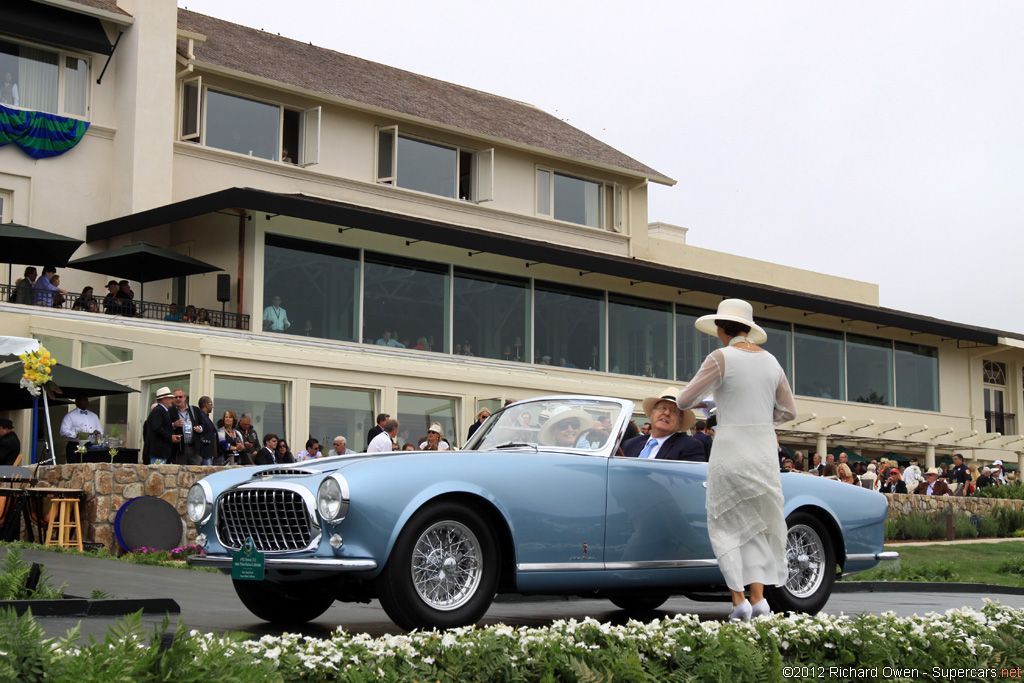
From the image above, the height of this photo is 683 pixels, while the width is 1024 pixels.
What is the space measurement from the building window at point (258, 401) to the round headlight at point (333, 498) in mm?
13017

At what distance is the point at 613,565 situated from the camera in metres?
7.45

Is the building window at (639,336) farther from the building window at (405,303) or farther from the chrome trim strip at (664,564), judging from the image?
the chrome trim strip at (664,564)

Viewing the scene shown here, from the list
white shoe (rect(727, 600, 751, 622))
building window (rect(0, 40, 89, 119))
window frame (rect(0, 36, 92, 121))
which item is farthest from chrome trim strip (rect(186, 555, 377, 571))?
building window (rect(0, 40, 89, 119))

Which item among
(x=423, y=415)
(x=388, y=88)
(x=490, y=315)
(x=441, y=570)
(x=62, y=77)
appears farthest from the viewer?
(x=388, y=88)

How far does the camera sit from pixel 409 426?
883 inches

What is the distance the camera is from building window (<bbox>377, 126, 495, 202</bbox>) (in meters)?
29.7

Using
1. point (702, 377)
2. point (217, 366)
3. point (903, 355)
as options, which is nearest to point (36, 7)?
point (217, 366)

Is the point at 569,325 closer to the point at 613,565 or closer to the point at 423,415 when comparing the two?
the point at 423,415

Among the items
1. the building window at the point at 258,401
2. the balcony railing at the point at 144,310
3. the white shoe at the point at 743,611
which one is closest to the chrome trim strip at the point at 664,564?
the white shoe at the point at 743,611

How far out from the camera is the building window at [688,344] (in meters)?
31.0

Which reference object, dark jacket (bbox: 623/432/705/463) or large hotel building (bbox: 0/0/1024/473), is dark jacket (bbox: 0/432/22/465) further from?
dark jacket (bbox: 623/432/705/463)

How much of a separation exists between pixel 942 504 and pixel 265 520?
1991cm

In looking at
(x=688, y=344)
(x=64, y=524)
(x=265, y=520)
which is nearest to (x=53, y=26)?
(x=64, y=524)

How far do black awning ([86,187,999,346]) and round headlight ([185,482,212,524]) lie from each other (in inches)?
605
